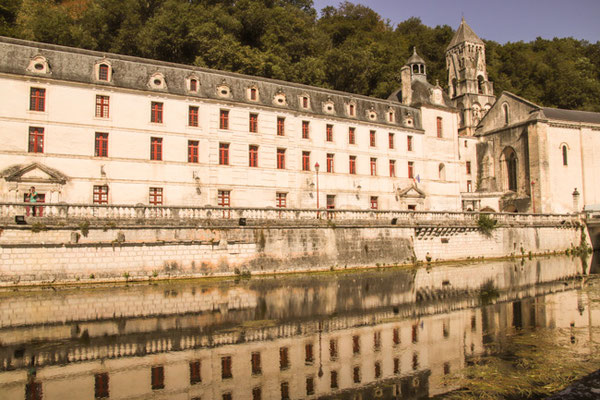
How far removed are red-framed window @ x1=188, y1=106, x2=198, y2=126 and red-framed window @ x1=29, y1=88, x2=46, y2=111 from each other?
8.60 m

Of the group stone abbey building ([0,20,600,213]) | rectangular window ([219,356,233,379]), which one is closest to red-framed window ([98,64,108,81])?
stone abbey building ([0,20,600,213])

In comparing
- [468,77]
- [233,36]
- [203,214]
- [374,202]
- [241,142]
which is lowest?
[203,214]

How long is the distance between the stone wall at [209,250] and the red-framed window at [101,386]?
12391mm

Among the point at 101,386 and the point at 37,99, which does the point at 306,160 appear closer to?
the point at 37,99

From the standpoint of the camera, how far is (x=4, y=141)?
24719 mm

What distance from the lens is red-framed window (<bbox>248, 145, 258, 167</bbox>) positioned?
31775 millimetres

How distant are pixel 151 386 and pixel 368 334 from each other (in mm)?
6114

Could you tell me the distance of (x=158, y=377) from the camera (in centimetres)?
905

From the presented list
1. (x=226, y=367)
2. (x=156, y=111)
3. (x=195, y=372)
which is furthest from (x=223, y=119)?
(x=195, y=372)

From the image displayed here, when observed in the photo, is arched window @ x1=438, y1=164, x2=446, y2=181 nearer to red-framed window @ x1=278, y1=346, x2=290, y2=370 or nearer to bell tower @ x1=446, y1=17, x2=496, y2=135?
bell tower @ x1=446, y1=17, x2=496, y2=135

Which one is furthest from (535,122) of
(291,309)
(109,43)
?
(109,43)

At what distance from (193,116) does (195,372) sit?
23458 mm

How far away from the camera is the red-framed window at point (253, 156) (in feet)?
104

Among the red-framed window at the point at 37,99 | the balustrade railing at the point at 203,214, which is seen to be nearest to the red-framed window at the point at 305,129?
the balustrade railing at the point at 203,214
